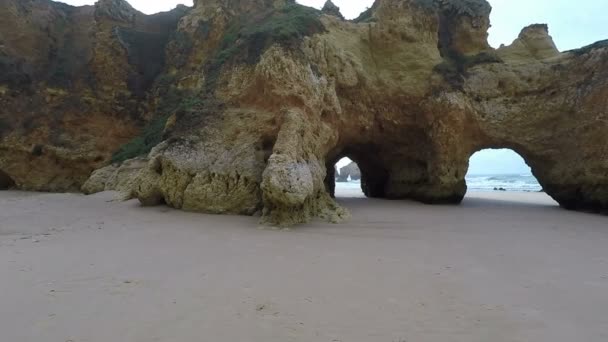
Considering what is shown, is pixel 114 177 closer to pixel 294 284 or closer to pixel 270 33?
pixel 270 33

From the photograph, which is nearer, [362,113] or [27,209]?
[27,209]

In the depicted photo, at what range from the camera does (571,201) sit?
29.3 feet

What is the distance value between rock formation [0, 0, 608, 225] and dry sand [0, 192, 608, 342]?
1.81 metres

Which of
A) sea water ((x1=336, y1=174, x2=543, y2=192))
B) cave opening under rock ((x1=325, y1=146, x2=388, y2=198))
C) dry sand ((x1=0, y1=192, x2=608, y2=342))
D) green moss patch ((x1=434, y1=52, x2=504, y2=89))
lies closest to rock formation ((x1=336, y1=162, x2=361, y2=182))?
sea water ((x1=336, y1=174, x2=543, y2=192))

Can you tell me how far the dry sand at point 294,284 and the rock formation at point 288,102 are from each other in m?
1.81

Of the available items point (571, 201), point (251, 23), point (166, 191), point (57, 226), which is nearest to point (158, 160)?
point (166, 191)

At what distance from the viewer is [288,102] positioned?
710 cm

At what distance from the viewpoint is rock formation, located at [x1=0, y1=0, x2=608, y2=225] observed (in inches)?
271

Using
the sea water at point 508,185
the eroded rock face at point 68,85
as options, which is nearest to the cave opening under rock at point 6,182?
the eroded rock face at point 68,85

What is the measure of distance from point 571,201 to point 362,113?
548 centimetres

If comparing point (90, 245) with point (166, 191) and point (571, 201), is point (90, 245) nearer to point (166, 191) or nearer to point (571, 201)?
point (166, 191)

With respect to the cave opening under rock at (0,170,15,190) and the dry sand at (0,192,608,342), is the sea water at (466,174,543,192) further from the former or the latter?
the cave opening under rock at (0,170,15,190)

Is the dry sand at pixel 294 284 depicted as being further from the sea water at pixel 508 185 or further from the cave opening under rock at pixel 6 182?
the sea water at pixel 508 185

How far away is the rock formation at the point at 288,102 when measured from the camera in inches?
271
